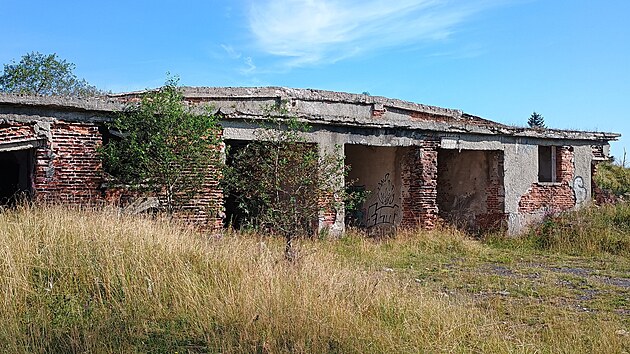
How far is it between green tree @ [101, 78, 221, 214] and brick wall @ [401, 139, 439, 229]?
5.51m

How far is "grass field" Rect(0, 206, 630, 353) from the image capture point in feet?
16.4

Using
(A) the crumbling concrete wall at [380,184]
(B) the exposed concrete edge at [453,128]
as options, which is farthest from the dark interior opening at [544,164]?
(A) the crumbling concrete wall at [380,184]

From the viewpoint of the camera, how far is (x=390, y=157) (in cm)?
1536

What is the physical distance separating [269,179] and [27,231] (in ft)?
13.2

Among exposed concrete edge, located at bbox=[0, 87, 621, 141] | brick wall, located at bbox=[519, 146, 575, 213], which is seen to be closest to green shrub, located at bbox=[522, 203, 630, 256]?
brick wall, located at bbox=[519, 146, 575, 213]

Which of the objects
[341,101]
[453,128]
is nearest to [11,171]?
[341,101]

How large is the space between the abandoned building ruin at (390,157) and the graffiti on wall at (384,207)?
0.03 metres

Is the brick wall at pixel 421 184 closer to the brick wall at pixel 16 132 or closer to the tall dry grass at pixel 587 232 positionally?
the tall dry grass at pixel 587 232

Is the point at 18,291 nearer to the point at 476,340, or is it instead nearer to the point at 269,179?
the point at 476,340

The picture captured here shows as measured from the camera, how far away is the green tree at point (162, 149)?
10391 mm

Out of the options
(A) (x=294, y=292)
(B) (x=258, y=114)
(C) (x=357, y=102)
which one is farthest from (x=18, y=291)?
(C) (x=357, y=102)

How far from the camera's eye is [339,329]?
513 centimetres

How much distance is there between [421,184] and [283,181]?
5364mm

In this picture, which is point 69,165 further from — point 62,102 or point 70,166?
point 62,102
